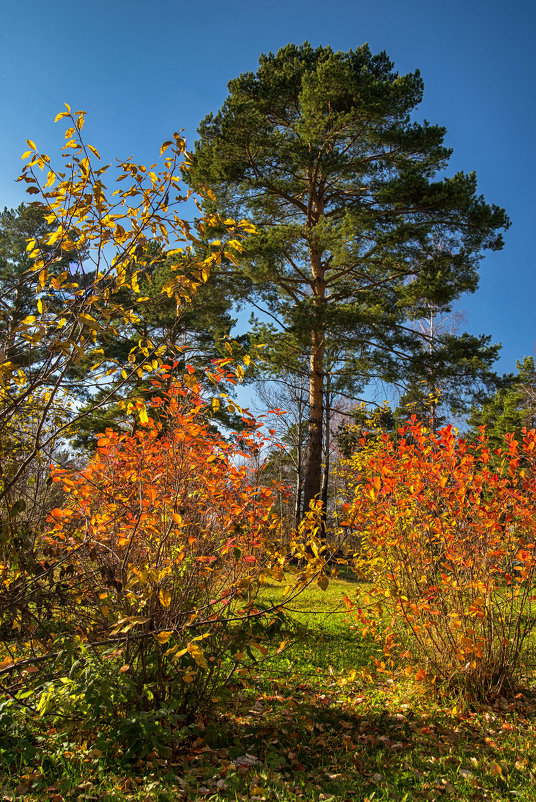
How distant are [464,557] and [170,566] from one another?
2043mm

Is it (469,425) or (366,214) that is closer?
(366,214)

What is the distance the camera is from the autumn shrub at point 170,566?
237cm

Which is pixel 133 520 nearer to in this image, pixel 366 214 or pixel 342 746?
pixel 342 746

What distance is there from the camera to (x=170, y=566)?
8.27ft

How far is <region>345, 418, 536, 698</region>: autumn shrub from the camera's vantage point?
308 cm

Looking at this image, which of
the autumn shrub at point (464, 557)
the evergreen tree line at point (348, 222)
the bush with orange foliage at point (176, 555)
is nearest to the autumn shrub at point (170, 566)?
the bush with orange foliage at point (176, 555)

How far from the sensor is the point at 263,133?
978 centimetres

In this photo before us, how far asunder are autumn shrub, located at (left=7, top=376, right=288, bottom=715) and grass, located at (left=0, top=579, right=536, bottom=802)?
29 centimetres

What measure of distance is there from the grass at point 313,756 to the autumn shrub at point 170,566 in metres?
0.29

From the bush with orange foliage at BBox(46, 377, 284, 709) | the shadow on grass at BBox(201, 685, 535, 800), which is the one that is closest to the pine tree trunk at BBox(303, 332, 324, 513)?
the shadow on grass at BBox(201, 685, 535, 800)

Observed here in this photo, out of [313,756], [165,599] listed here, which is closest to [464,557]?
[313,756]

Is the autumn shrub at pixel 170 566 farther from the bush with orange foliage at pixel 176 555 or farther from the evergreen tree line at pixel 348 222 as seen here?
the evergreen tree line at pixel 348 222

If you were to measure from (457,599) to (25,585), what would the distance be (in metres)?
2.75

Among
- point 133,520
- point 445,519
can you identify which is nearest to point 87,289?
point 133,520
